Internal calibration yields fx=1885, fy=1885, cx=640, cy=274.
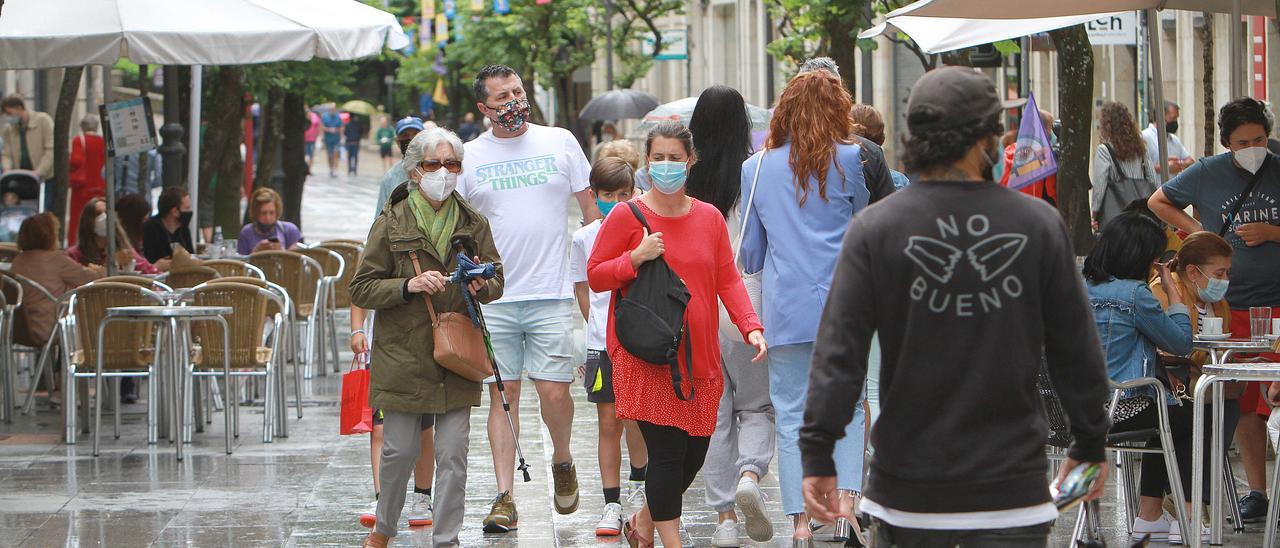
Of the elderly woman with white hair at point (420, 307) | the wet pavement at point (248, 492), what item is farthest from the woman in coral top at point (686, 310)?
the wet pavement at point (248, 492)

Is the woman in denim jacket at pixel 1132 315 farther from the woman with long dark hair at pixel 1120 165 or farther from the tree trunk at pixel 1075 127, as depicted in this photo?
the tree trunk at pixel 1075 127

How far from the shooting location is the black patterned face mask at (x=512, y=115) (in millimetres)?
8031

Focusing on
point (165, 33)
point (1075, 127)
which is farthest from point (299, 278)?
point (1075, 127)

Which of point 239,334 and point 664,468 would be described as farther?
point 239,334

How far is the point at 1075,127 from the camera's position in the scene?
44.3ft

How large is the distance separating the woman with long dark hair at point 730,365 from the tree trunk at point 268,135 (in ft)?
59.5

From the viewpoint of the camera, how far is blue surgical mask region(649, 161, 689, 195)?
21.9 ft

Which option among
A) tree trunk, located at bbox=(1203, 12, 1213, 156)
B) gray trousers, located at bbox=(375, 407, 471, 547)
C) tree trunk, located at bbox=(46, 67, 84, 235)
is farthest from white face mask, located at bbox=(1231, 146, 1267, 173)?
tree trunk, located at bbox=(46, 67, 84, 235)

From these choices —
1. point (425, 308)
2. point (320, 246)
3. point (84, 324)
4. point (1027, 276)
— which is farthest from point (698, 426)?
point (320, 246)

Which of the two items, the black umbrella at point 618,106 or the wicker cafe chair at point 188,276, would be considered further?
the black umbrella at point 618,106

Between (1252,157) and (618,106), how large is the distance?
22.1m

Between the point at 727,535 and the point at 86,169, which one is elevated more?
the point at 86,169

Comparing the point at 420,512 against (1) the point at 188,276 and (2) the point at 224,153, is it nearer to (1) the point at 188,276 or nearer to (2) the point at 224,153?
(1) the point at 188,276

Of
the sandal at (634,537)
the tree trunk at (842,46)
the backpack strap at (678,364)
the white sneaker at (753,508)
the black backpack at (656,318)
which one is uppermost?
the tree trunk at (842,46)
